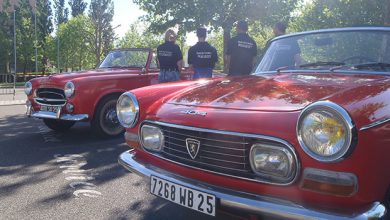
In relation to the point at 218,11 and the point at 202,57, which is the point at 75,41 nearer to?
the point at 218,11

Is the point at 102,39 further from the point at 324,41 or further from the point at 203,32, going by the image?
the point at 324,41

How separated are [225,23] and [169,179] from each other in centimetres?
1733

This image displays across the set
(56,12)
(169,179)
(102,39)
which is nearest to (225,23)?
(169,179)

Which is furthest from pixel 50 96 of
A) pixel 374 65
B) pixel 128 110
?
pixel 374 65

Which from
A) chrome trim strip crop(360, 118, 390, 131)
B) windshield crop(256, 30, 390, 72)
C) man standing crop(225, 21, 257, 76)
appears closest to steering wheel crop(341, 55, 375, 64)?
windshield crop(256, 30, 390, 72)

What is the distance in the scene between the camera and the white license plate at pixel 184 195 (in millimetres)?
2518

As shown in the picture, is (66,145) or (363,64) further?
(66,145)

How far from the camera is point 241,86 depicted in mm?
3338

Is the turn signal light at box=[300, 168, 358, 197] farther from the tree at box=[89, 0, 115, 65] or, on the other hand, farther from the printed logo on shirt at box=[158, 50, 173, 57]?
the tree at box=[89, 0, 115, 65]

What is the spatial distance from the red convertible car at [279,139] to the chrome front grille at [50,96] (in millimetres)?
3430

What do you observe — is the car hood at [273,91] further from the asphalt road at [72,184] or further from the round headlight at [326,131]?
the asphalt road at [72,184]

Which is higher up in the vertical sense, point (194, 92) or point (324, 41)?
point (324, 41)

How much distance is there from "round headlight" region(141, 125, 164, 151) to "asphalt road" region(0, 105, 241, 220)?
0.31 metres

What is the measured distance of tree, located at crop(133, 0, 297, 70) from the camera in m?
18.8
